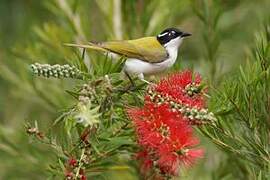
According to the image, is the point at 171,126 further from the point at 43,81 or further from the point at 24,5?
the point at 24,5

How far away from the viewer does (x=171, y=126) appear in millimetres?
1292

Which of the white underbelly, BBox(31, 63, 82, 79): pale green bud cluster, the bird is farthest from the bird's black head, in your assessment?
BBox(31, 63, 82, 79): pale green bud cluster

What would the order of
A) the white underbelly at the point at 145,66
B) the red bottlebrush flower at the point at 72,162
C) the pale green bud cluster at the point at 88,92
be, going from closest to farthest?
the pale green bud cluster at the point at 88,92
the red bottlebrush flower at the point at 72,162
the white underbelly at the point at 145,66

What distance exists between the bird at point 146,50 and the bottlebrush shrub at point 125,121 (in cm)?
26

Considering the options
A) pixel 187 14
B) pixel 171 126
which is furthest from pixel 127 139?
pixel 187 14

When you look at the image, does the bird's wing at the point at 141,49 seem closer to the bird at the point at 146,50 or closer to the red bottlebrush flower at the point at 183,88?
the bird at the point at 146,50

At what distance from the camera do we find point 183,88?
4.63ft

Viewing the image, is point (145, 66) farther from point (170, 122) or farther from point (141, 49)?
point (170, 122)

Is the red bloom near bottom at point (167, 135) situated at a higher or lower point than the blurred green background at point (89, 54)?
lower

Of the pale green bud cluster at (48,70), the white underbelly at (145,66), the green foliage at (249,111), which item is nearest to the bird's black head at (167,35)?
the white underbelly at (145,66)

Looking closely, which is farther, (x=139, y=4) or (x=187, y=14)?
(x=187, y=14)

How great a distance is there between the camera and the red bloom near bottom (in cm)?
128

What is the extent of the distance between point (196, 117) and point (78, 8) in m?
1.19

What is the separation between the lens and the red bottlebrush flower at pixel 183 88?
1345 millimetres
